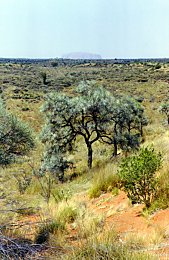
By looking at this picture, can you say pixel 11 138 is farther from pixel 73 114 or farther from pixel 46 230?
pixel 46 230

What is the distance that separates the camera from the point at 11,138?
40.3 feet

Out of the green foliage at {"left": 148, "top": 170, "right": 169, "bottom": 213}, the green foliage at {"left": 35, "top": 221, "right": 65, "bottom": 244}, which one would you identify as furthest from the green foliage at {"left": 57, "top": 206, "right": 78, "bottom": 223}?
the green foliage at {"left": 148, "top": 170, "right": 169, "bottom": 213}

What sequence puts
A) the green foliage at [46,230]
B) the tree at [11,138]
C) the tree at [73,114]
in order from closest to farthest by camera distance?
the green foliage at [46,230] < the tree at [11,138] < the tree at [73,114]

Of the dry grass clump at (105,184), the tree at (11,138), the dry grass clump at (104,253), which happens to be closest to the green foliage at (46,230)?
the dry grass clump at (104,253)

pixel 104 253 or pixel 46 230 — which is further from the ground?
pixel 104 253

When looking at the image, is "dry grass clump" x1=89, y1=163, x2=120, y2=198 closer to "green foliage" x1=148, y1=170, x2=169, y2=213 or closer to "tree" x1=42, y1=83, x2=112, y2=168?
"green foliage" x1=148, y1=170, x2=169, y2=213

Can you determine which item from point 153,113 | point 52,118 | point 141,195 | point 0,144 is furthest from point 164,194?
point 153,113

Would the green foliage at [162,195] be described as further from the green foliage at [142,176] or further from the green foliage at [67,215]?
the green foliage at [67,215]

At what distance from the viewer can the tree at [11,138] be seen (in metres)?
11.8

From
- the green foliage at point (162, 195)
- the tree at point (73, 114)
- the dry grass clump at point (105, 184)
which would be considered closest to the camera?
the green foliage at point (162, 195)

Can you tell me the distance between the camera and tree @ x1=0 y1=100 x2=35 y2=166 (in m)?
11.8

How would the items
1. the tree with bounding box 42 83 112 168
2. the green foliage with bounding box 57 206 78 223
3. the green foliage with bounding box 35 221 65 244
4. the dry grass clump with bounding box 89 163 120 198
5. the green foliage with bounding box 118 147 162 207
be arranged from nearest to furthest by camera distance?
the green foliage with bounding box 35 221 65 244 → the green foliage with bounding box 118 147 162 207 → the green foliage with bounding box 57 206 78 223 → the dry grass clump with bounding box 89 163 120 198 → the tree with bounding box 42 83 112 168

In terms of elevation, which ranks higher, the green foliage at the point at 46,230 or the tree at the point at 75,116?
the tree at the point at 75,116

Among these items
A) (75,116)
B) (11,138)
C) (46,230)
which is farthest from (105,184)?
(75,116)
